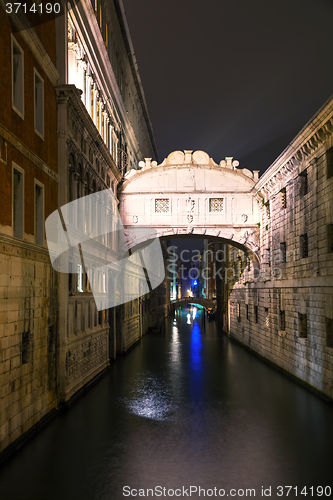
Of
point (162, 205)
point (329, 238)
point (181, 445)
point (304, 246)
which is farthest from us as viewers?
point (162, 205)

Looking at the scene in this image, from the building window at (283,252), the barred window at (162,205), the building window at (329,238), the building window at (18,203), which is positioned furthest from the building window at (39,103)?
the barred window at (162,205)

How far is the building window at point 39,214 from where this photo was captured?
11715 mm

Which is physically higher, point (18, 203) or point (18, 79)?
point (18, 79)

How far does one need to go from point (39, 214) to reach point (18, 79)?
337 centimetres

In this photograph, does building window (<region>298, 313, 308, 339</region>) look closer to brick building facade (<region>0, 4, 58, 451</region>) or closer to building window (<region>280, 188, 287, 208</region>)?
building window (<region>280, 188, 287, 208</region>)

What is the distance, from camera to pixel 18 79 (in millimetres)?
10422

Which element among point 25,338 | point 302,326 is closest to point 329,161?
point 302,326

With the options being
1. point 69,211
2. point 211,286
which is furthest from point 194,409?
point 211,286

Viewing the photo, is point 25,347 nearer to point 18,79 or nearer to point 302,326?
point 18,79

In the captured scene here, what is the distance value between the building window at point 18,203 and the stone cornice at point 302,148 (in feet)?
30.0

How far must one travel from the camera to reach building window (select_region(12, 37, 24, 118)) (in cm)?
1029

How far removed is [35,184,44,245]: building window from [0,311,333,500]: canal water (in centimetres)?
491

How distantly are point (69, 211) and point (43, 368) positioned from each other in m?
5.09

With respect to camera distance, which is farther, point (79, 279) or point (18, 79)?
point (79, 279)
